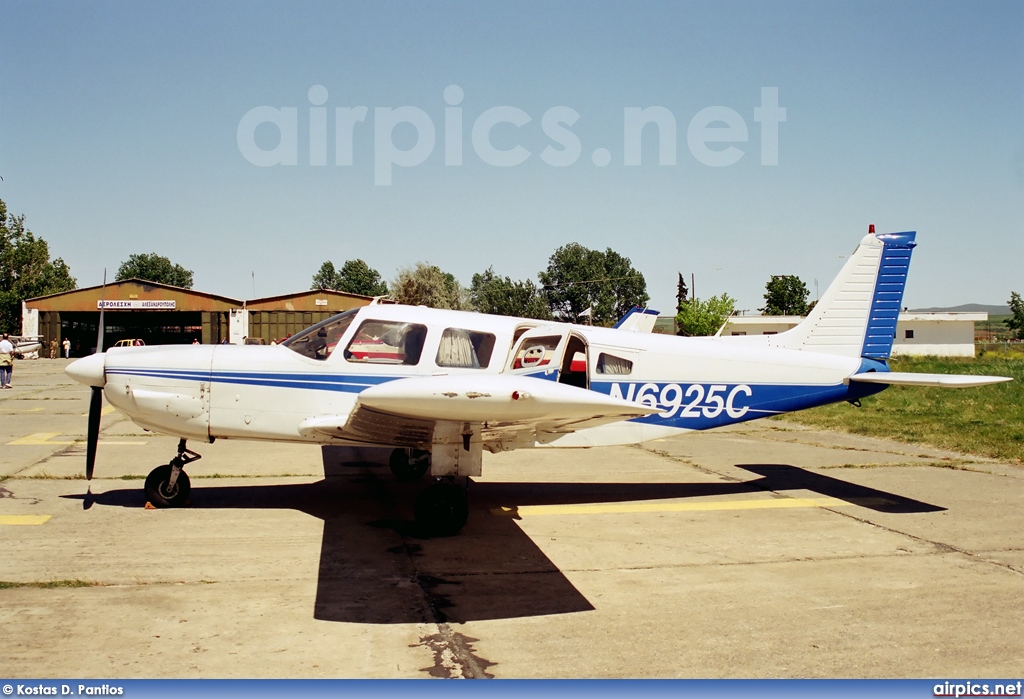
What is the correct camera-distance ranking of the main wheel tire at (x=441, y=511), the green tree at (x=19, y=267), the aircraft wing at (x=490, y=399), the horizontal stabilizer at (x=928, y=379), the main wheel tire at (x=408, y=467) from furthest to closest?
1. the green tree at (x=19, y=267)
2. the main wheel tire at (x=408, y=467)
3. the horizontal stabilizer at (x=928, y=379)
4. the main wheel tire at (x=441, y=511)
5. the aircraft wing at (x=490, y=399)

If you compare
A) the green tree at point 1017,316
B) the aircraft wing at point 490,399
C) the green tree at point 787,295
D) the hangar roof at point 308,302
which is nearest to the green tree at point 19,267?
the hangar roof at point 308,302

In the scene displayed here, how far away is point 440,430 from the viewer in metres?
7.03

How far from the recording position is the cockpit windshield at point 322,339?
26.0 ft

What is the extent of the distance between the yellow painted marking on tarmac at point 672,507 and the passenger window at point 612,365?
5.01 feet

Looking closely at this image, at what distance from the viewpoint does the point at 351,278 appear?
498ft

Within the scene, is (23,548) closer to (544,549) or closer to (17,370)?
(544,549)

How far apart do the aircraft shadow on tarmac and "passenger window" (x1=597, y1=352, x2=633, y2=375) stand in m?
1.56

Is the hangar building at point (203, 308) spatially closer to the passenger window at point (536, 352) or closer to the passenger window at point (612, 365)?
the passenger window at point (536, 352)

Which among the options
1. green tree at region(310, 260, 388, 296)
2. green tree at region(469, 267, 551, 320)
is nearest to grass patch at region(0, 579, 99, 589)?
green tree at region(469, 267, 551, 320)

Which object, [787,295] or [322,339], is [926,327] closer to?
[787,295]

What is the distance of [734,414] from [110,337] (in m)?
67.5

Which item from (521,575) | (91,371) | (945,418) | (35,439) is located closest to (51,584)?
(91,371)

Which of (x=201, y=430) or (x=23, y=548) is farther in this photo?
(x=201, y=430)

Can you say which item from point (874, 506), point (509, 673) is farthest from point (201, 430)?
point (874, 506)
